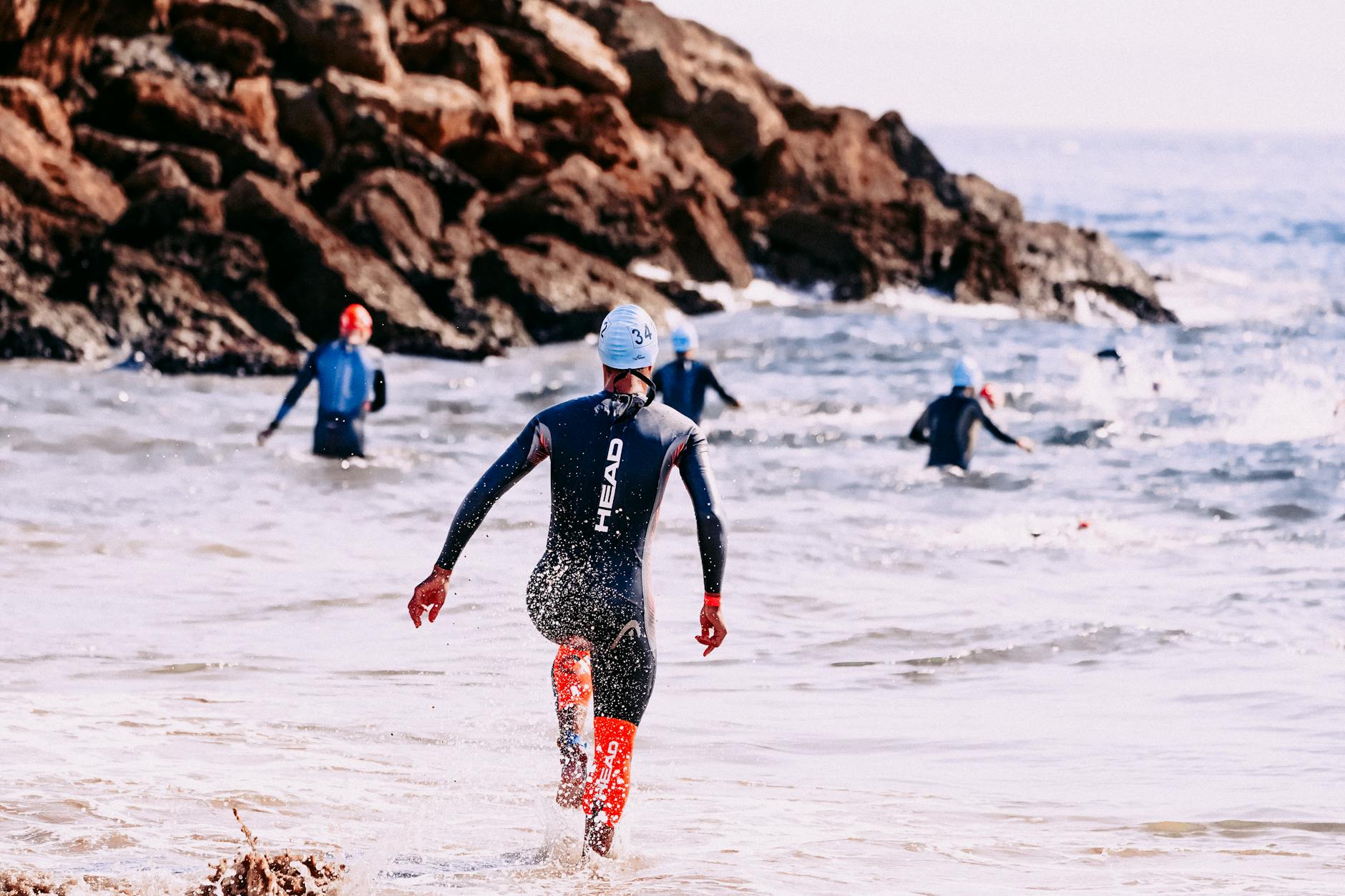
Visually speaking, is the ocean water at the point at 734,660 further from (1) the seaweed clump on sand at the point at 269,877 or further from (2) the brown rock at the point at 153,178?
(2) the brown rock at the point at 153,178

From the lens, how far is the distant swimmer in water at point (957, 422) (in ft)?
48.0

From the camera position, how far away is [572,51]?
41.3m

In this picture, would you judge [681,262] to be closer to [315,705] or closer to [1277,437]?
[1277,437]

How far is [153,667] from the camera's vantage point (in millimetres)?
8672

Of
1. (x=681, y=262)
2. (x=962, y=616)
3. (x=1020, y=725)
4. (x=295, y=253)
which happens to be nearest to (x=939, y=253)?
(x=681, y=262)

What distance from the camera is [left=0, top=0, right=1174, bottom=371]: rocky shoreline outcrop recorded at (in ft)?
82.3

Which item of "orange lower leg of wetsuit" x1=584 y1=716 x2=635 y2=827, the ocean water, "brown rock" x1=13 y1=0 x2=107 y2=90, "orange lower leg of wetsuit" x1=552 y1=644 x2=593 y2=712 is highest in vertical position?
"brown rock" x1=13 y1=0 x2=107 y2=90

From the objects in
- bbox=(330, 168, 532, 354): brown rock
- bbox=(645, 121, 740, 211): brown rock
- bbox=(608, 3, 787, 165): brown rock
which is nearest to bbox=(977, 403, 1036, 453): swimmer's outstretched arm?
bbox=(330, 168, 532, 354): brown rock

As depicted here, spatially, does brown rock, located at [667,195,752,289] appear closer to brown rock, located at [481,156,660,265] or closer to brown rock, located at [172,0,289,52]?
brown rock, located at [481,156,660,265]

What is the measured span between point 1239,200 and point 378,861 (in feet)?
327

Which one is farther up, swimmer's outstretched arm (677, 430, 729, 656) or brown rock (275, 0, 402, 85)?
brown rock (275, 0, 402, 85)

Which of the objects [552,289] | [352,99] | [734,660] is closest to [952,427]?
[734,660]

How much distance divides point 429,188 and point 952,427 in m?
17.8

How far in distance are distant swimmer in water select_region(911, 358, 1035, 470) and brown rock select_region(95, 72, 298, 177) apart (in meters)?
18.3
